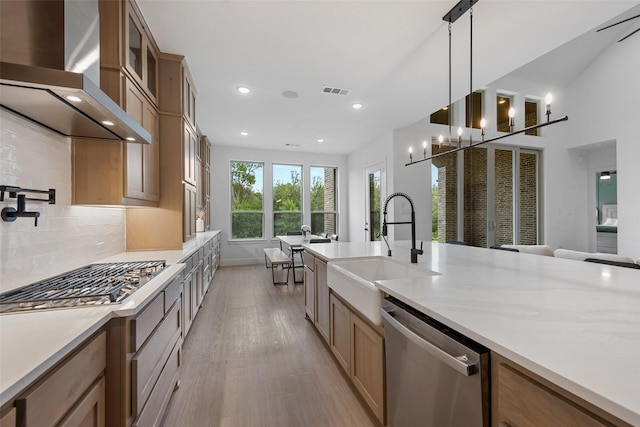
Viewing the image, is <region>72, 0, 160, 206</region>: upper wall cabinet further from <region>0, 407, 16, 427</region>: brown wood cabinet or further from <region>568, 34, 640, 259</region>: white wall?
<region>568, 34, 640, 259</region>: white wall

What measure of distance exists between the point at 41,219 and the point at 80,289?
70 cm

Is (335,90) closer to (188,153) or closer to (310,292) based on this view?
(188,153)

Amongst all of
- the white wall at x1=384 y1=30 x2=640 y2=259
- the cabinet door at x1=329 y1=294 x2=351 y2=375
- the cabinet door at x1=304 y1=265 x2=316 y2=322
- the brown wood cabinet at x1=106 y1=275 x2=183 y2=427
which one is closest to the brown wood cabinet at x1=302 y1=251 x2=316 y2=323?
the cabinet door at x1=304 y1=265 x2=316 y2=322

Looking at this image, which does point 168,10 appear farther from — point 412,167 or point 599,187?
point 599,187

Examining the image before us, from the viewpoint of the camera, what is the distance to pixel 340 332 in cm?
205

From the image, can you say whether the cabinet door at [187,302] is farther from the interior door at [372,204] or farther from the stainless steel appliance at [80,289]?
the interior door at [372,204]

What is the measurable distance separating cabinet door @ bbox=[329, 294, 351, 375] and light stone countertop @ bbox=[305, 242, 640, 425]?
657mm

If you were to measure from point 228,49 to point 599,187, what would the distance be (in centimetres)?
812

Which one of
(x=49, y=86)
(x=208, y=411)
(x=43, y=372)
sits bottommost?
(x=208, y=411)

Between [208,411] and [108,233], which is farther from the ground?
[108,233]

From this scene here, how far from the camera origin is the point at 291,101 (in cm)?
406

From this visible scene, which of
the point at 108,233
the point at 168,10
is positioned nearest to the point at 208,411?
the point at 108,233

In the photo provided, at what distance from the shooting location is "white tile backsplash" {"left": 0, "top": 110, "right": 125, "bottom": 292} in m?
1.37

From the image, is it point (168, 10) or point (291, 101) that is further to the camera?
point (291, 101)
